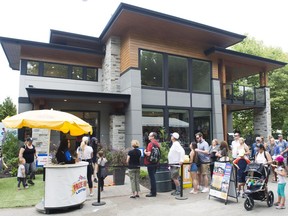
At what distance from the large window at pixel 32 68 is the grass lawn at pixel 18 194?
6.86 m

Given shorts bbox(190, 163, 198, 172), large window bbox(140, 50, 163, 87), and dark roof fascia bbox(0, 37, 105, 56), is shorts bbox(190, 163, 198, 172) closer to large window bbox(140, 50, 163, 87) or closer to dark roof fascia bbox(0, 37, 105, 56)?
large window bbox(140, 50, 163, 87)

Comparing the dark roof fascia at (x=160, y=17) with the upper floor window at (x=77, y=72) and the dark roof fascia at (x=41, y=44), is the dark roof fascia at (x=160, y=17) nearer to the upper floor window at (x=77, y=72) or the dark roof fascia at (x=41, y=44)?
the dark roof fascia at (x=41, y=44)

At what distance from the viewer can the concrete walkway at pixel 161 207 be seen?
5898mm

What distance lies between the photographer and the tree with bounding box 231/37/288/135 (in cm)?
2533

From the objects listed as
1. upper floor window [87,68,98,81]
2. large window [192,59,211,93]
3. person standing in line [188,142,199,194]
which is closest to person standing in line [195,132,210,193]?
person standing in line [188,142,199,194]

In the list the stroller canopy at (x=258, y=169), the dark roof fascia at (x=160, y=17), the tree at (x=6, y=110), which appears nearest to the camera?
the stroller canopy at (x=258, y=169)

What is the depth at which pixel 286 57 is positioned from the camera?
29.0 meters

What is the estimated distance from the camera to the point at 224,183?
675 cm

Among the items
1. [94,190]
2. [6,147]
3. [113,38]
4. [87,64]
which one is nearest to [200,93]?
[113,38]

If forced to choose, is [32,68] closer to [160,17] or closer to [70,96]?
[70,96]

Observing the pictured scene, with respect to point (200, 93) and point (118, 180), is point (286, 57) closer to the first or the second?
point (200, 93)

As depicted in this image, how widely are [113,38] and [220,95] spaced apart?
788cm

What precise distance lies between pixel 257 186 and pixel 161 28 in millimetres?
10065

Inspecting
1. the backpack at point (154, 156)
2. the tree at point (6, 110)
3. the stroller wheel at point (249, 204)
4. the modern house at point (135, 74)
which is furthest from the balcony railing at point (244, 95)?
the tree at point (6, 110)
